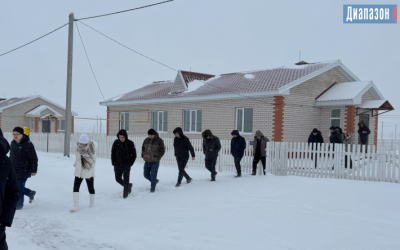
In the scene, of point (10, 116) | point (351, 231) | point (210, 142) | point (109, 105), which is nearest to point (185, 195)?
point (210, 142)

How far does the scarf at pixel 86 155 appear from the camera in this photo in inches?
279

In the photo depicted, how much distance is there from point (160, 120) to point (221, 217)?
16.6 m

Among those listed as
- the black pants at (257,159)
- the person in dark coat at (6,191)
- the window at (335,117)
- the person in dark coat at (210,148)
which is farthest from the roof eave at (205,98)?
the person in dark coat at (6,191)

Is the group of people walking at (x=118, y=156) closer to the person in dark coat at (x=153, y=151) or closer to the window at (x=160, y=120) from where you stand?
the person in dark coat at (x=153, y=151)

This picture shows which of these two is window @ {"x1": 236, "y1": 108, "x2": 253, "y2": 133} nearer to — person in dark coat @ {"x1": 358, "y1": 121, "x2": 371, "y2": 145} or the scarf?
person in dark coat @ {"x1": 358, "y1": 121, "x2": 371, "y2": 145}

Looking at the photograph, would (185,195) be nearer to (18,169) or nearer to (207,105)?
(18,169)

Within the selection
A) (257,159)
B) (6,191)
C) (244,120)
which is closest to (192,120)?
(244,120)

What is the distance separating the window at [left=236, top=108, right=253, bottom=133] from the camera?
1792 centimetres

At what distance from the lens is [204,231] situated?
554 centimetres

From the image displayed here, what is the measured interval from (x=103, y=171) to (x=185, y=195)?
5257 mm

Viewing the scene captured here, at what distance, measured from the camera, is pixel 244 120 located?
18.2 metres

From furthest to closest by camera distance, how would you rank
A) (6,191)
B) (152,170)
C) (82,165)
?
(152,170), (82,165), (6,191)

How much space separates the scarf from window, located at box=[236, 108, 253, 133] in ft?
37.9

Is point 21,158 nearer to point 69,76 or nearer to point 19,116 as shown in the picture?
point 69,76
